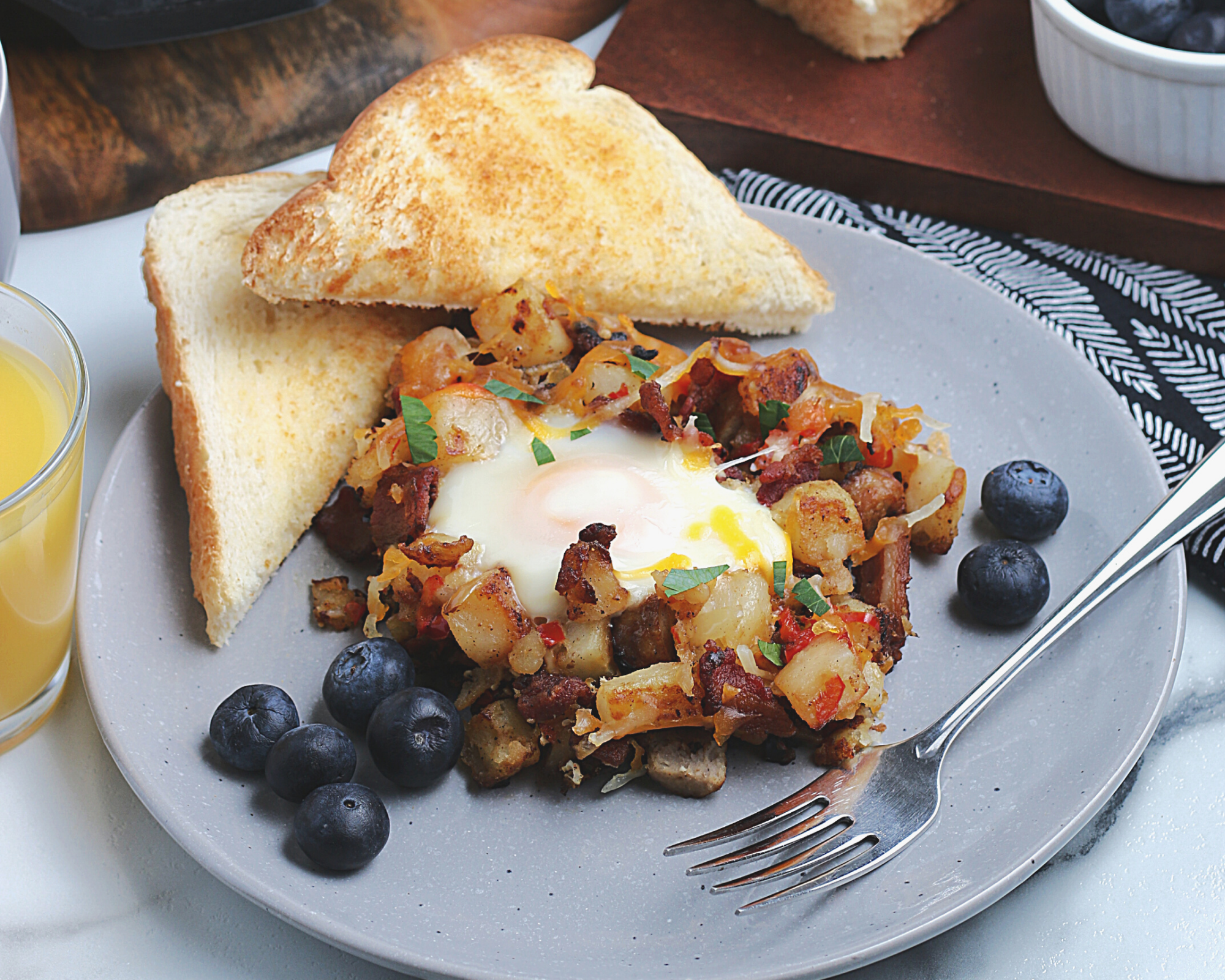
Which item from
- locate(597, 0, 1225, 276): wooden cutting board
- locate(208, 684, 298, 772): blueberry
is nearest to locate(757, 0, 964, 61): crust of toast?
locate(597, 0, 1225, 276): wooden cutting board

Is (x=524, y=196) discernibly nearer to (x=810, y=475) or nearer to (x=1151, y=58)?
(x=810, y=475)

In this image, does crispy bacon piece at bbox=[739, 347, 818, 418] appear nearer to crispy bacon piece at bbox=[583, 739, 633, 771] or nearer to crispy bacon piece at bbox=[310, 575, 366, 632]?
crispy bacon piece at bbox=[583, 739, 633, 771]

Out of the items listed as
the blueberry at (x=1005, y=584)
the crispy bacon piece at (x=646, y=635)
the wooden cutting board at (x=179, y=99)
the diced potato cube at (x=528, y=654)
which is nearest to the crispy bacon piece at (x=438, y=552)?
the diced potato cube at (x=528, y=654)

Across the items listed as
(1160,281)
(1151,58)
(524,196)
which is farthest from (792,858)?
(1151,58)

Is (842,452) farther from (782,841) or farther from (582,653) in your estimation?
(782,841)

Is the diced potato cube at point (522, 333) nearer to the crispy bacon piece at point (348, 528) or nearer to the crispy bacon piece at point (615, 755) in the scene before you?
the crispy bacon piece at point (348, 528)
